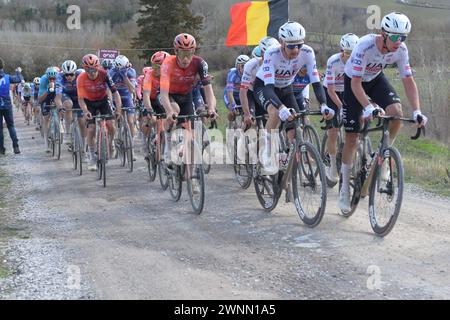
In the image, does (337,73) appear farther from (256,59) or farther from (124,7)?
(124,7)

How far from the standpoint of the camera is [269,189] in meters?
7.50

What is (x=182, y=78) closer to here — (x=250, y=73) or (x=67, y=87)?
(x=250, y=73)

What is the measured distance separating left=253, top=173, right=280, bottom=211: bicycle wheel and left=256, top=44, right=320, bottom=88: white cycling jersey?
4.09ft

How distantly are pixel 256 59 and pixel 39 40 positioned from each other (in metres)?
68.6

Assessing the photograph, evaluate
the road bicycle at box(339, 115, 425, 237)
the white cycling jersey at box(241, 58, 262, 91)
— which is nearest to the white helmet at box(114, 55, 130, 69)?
the white cycling jersey at box(241, 58, 262, 91)

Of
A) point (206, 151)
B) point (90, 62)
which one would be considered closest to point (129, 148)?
point (206, 151)

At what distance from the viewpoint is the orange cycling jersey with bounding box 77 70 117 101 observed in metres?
10.8

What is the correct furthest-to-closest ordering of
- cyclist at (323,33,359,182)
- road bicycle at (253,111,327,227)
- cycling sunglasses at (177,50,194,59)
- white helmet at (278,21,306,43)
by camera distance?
cycling sunglasses at (177,50,194,59) < cyclist at (323,33,359,182) < white helmet at (278,21,306,43) < road bicycle at (253,111,327,227)

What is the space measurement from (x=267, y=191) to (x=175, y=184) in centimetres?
163

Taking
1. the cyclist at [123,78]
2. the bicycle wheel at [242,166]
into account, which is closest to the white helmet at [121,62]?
the cyclist at [123,78]

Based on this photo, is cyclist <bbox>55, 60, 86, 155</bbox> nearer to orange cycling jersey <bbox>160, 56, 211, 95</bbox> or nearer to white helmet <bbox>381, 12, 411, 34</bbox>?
orange cycling jersey <bbox>160, 56, 211, 95</bbox>

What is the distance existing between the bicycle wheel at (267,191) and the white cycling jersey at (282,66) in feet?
4.09

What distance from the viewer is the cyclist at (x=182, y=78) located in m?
8.08

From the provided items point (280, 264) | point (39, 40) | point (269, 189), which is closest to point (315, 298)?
point (280, 264)
